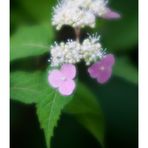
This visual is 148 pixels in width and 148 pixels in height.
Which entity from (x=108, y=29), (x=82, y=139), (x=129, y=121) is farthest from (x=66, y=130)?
(x=108, y=29)

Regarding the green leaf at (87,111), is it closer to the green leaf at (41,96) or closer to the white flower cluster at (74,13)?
the green leaf at (41,96)

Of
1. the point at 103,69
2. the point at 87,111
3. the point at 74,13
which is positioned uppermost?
the point at 74,13

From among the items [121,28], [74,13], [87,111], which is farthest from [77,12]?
[87,111]

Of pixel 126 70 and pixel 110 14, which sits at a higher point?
pixel 110 14

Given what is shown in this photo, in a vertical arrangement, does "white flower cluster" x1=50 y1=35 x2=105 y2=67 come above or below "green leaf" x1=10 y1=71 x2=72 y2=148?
above

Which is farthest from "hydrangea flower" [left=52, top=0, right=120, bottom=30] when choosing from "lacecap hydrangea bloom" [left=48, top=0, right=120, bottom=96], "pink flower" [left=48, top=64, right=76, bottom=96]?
"pink flower" [left=48, top=64, right=76, bottom=96]

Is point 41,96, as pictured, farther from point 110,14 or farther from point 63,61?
point 110,14

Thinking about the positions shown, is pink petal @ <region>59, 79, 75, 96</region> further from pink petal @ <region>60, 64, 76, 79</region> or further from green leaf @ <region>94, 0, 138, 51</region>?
green leaf @ <region>94, 0, 138, 51</region>
